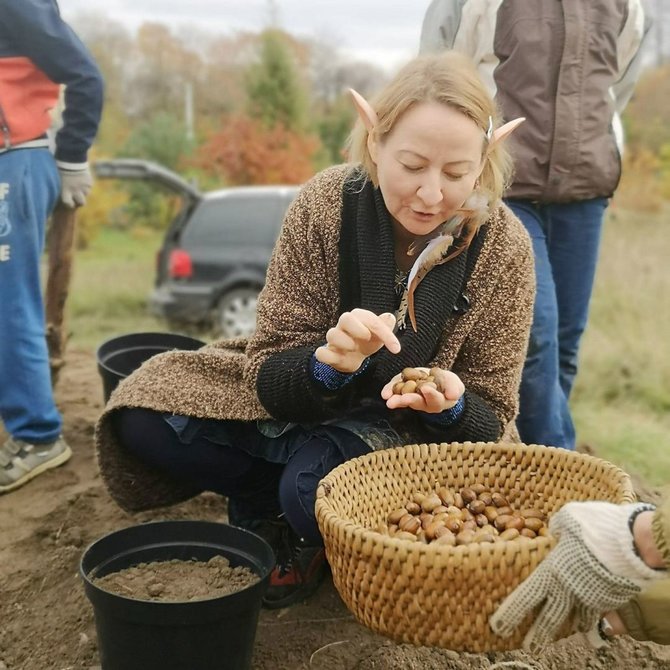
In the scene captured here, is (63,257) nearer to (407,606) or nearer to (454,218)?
(454,218)

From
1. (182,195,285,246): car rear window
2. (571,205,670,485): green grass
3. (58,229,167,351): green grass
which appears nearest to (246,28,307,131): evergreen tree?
(58,229,167,351): green grass

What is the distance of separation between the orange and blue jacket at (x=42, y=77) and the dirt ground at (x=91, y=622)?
1.19 m

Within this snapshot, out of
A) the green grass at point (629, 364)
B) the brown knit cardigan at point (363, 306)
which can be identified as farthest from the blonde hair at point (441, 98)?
the green grass at point (629, 364)

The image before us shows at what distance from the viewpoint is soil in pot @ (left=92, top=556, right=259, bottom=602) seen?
207cm

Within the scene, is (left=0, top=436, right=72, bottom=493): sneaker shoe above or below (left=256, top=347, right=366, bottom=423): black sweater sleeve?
below

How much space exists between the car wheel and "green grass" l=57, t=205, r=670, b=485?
0.71 m

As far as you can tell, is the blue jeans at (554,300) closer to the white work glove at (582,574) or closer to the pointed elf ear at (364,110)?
the pointed elf ear at (364,110)

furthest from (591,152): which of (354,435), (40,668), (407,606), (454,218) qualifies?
(40,668)

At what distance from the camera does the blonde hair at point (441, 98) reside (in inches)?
79.6

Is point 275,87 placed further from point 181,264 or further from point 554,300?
point 554,300

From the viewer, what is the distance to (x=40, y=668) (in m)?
2.15

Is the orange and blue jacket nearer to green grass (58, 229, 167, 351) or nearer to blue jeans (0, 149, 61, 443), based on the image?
blue jeans (0, 149, 61, 443)

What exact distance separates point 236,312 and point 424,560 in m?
6.30

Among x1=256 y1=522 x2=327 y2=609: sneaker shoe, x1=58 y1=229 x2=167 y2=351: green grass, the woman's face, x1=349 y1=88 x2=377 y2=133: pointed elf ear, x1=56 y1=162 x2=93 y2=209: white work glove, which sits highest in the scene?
x1=349 y1=88 x2=377 y2=133: pointed elf ear
